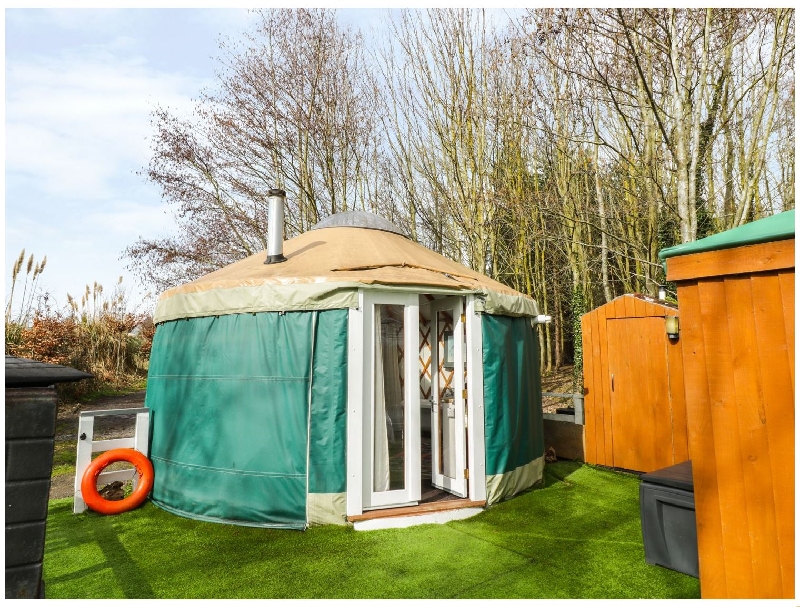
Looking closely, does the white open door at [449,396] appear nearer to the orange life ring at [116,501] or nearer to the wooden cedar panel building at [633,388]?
the wooden cedar panel building at [633,388]

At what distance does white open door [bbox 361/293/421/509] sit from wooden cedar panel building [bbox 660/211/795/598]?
1.88m

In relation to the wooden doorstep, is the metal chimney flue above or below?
above

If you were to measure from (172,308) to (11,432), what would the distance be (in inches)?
116

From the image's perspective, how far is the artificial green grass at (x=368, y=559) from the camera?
2.41 metres

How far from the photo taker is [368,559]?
2.76m

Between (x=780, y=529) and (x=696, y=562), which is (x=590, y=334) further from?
(x=780, y=529)

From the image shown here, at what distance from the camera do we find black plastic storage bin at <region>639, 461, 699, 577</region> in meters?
2.51

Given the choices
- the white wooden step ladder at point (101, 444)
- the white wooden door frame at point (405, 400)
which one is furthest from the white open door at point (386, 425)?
the white wooden step ladder at point (101, 444)

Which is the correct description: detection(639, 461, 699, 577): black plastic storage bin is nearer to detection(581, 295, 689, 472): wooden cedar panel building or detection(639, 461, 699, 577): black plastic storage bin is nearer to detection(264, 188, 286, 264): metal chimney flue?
detection(581, 295, 689, 472): wooden cedar panel building

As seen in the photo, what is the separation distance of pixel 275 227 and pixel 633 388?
3.78 m

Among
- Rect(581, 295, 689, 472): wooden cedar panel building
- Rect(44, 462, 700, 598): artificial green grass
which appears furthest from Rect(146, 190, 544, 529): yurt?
Rect(581, 295, 689, 472): wooden cedar panel building

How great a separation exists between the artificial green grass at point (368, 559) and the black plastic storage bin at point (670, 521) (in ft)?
0.28

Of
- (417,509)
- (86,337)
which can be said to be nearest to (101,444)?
(417,509)

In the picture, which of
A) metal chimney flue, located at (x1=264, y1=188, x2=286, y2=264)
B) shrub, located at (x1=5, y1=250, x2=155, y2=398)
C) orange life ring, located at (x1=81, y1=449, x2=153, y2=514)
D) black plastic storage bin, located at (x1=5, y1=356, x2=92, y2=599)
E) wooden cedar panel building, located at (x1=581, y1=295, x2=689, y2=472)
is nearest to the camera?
black plastic storage bin, located at (x1=5, y1=356, x2=92, y2=599)
